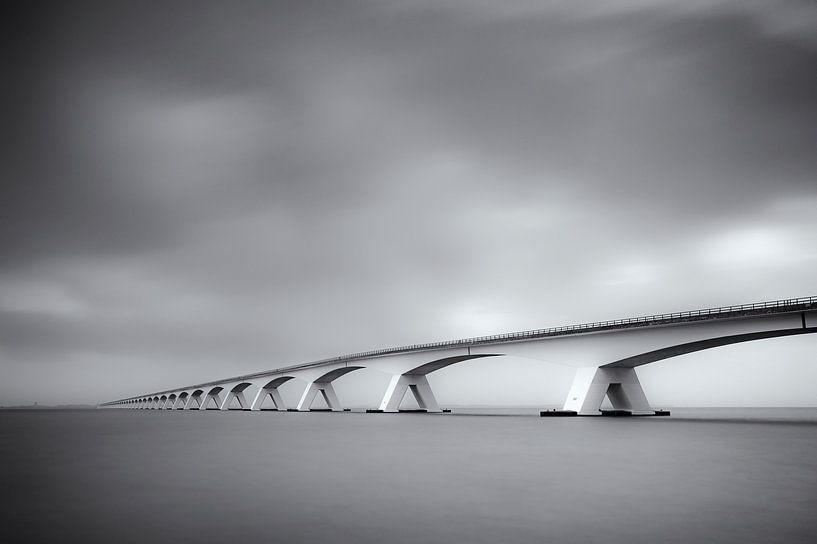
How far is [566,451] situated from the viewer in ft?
67.3

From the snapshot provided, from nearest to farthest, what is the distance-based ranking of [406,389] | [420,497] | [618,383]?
[420,497] → [618,383] → [406,389]

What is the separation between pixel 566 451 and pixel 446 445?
203 inches

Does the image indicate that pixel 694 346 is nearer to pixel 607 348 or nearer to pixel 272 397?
pixel 607 348

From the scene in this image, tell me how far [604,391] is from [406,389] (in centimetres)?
3157

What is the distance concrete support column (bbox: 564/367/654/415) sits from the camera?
50562 mm

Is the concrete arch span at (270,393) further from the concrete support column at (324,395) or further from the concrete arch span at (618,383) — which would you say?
the concrete arch span at (618,383)

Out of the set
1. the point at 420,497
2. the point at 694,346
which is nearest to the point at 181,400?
the point at 694,346

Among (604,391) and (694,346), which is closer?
(694,346)

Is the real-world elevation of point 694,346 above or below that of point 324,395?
below

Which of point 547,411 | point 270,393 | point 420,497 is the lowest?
point 420,497

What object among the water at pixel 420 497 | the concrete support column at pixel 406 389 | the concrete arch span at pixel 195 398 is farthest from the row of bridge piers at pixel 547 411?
the water at pixel 420 497

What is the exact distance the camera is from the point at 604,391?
51.2m

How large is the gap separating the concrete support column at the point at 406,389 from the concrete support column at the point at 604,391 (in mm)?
27723

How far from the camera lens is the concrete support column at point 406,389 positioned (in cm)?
7669
